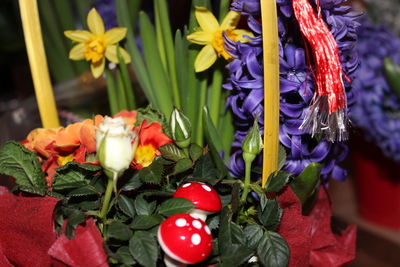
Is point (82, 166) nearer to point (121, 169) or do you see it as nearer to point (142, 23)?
point (121, 169)

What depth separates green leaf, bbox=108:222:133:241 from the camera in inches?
17.4

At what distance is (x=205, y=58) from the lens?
574 millimetres

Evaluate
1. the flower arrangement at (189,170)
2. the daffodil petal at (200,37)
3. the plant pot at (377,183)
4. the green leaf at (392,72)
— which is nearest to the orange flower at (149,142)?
the flower arrangement at (189,170)

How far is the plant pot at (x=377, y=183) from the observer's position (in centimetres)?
109

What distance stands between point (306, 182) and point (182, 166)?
5.0 inches

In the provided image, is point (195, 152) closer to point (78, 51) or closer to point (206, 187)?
point (206, 187)

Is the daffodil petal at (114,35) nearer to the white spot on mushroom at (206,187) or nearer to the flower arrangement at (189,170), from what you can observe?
the flower arrangement at (189,170)

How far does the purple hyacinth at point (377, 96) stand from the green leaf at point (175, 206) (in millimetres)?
630

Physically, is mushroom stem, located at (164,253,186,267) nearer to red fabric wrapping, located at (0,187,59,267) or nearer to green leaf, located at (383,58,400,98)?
red fabric wrapping, located at (0,187,59,267)

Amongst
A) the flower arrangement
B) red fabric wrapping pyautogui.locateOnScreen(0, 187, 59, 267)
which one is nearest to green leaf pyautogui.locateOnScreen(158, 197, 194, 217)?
the flower arrangement

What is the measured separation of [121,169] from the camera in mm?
417

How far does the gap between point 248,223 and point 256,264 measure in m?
0.04

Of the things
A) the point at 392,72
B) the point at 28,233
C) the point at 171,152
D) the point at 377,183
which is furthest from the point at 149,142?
the point at 377,183

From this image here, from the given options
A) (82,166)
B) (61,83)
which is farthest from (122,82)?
(61,83)
